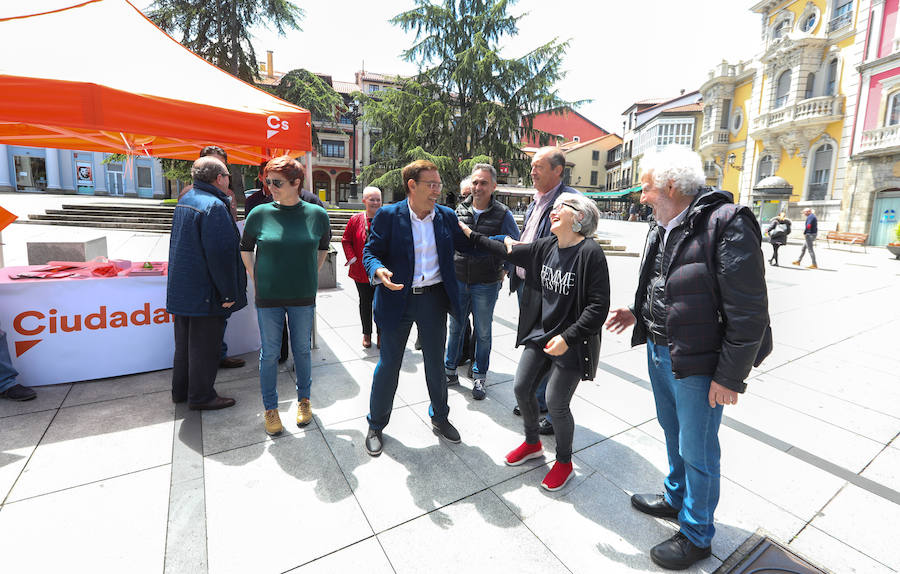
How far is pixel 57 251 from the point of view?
492 centimetres

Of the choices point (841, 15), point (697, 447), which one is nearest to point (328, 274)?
point (697, 447)

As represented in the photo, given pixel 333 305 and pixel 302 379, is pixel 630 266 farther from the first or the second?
pixel 302 379

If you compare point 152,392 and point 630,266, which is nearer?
point 152,392

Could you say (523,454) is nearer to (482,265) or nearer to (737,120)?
(482,265)

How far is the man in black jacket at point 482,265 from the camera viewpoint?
3.74 m

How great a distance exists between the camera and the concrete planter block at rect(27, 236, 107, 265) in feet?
15.8

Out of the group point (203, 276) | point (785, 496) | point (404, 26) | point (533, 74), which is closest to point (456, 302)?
point (203, 276)

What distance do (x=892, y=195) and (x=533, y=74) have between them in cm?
1955

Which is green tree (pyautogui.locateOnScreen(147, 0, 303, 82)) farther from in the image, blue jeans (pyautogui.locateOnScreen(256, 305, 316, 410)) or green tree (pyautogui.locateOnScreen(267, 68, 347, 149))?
blue jeans (pyautogui.locateOnScreen(256, 305, 316, 410))

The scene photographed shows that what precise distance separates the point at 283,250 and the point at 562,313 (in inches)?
76.0

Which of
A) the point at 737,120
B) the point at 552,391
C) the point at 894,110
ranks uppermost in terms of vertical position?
the point at 737,120

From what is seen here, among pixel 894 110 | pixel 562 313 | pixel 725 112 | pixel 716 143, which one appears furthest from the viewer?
pixel 716 143

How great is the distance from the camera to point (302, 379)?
3.28m

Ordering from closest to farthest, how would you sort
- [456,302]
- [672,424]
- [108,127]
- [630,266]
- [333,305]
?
[672,424]
[456,302]
[108,127]
[333,305]
[630,266]
